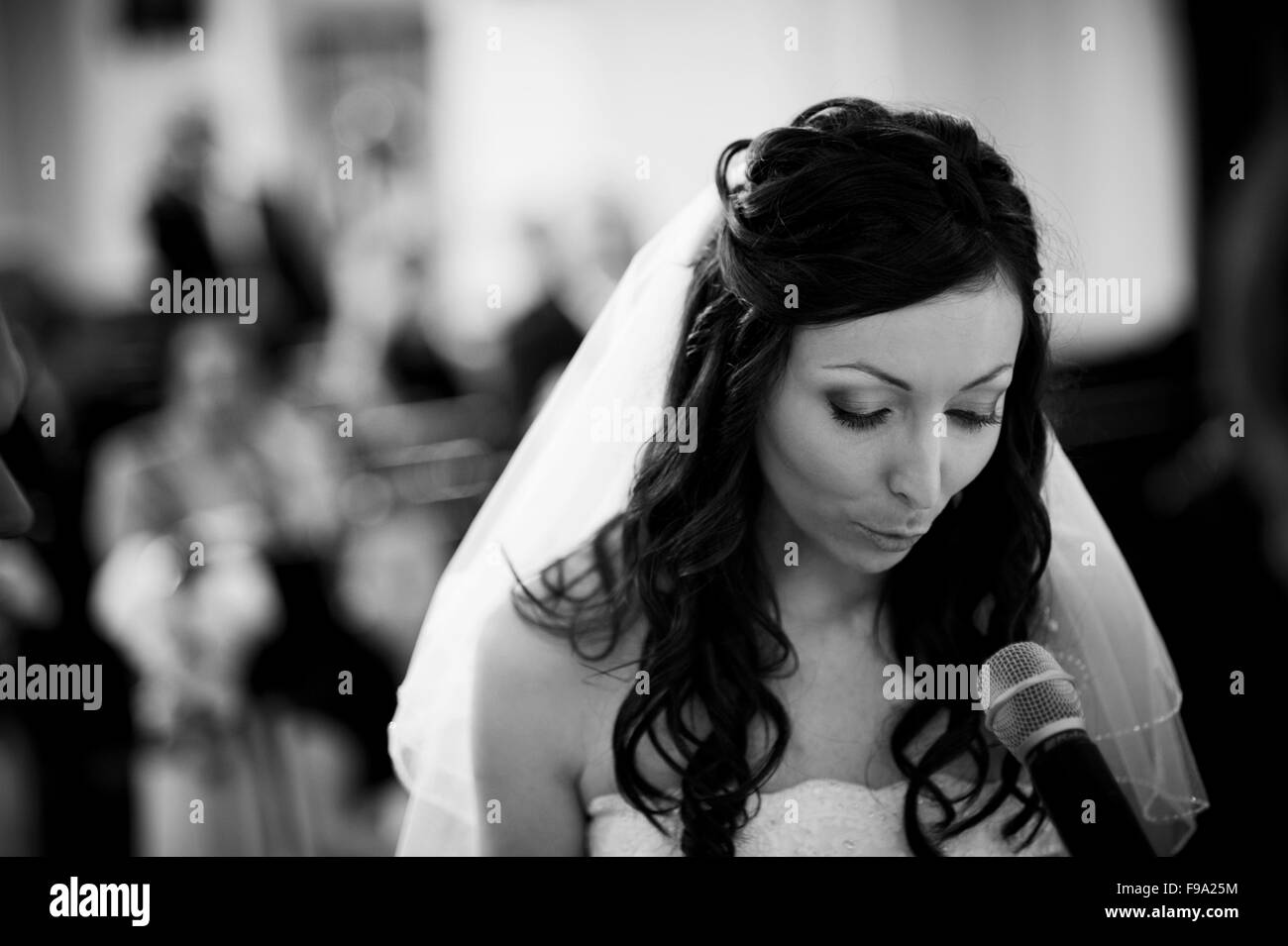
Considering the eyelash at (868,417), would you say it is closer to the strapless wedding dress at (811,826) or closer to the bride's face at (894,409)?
the bride's face at (894,409)

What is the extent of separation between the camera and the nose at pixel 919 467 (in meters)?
1.08

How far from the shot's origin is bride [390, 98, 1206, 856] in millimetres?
1069

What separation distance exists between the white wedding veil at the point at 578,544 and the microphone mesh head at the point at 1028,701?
1.30ft

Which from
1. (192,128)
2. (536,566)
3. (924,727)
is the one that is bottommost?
(924,727)

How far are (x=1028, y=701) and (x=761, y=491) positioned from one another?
42 cm

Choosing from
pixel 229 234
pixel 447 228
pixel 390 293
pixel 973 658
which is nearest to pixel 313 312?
pixel 390 293

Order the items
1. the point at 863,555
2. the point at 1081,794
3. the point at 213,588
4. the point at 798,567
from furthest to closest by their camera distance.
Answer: the point at 213,588
the point at 798,567
the point at 863,555
the point at 1081,794

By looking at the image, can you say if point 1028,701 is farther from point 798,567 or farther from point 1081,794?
point 798,567

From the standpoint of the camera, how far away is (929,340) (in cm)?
105

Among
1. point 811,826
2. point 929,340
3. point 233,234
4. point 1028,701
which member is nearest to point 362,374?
point 233,234

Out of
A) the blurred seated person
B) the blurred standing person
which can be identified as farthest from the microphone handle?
the blurred standing person

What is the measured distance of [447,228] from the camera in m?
4.55
